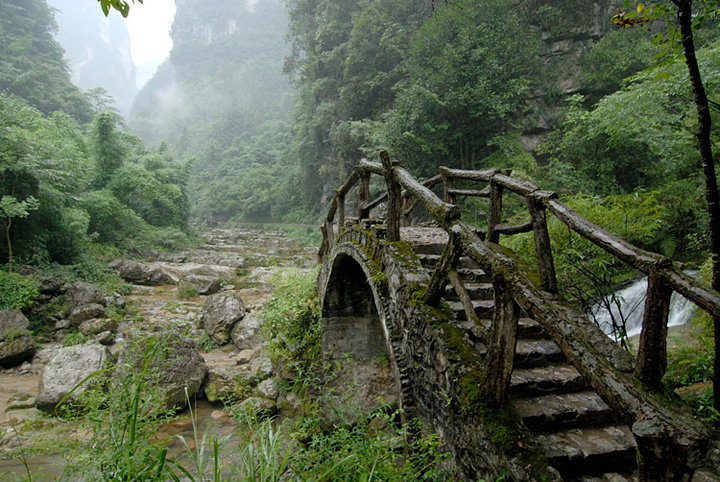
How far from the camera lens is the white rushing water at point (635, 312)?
21.3 feet

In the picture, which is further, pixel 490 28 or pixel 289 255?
pixel 289 255

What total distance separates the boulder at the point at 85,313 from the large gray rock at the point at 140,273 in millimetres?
4687

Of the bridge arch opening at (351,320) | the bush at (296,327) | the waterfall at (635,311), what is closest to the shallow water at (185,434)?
the bush at (296,327)

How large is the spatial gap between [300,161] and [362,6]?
13952 millimetres

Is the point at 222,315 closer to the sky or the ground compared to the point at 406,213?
closer to the ground

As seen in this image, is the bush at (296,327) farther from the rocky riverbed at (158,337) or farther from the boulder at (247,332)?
the boulder at (247,332)

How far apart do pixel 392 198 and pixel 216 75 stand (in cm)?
8845

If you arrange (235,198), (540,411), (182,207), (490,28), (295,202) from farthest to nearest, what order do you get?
1. (235,198)
2. (295,202)
3. (182,207)
4. (490,28)
5. (540,411)

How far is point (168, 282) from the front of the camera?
51.8 ft

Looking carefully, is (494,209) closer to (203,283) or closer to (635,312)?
(635,312)

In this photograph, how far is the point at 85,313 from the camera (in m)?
10.5

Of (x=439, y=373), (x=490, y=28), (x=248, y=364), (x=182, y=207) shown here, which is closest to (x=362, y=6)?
(x=490, y=28)

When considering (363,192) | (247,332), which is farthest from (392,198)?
(247,332)

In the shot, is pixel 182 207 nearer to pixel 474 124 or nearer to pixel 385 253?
pixel 474 124
